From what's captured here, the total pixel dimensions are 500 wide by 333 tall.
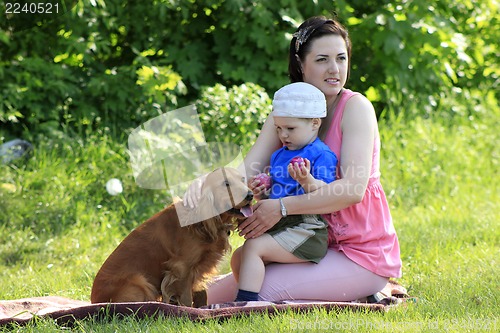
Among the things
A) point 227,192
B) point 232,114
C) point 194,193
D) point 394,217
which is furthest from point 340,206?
point 232,114

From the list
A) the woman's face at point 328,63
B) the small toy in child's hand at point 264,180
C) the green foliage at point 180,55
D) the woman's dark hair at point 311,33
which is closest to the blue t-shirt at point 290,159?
the small toy in child's hand at point 264,180

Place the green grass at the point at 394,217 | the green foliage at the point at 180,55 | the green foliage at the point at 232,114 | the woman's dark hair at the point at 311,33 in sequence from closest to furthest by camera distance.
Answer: the green grass at the point at 394,217 → the woman's dark hair at the point at 311,33 → the green foliage at the point at 232,114 → the green foliage at the point at 180,55

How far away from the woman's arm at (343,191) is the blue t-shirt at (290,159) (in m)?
0.07

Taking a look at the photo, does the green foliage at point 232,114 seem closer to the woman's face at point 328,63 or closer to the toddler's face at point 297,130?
the woman's face at point 328,63

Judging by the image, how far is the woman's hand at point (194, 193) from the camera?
3.74 metres

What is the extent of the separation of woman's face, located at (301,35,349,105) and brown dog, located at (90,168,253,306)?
736mm

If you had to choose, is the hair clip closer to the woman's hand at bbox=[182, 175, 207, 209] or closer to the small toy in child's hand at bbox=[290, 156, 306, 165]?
the small toy in child's hand at bbox=[290, 156, 306, 165]

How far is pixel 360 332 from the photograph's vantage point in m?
3.29

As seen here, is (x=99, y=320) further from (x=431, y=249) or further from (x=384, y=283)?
(x=431, y=249)

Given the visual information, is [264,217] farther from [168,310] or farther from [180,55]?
[180,55]

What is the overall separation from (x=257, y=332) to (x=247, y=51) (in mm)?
4446

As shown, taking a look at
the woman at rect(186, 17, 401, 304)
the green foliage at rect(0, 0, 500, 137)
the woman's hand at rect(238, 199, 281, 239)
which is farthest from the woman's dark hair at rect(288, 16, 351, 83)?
the green foliage at rect(0, 0, 500, 137)

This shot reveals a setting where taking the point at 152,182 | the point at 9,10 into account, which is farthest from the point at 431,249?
the point at 9,10

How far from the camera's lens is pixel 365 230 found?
13.1 feet
